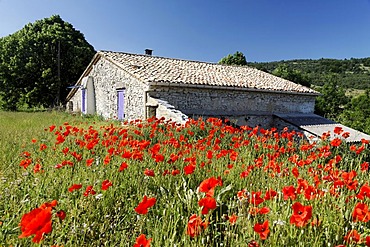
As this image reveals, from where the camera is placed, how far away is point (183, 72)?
14.2m

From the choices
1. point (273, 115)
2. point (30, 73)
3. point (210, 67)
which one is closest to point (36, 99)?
point (30, 73)

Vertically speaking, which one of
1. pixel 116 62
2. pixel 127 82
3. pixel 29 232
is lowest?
pixel 29 232

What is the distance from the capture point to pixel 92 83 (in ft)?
57.8

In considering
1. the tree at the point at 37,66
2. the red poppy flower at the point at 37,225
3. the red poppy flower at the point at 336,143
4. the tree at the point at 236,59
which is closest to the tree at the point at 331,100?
the tree at the point at 236,59

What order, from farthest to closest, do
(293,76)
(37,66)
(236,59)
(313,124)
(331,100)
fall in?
(236,59) → (293,76) → (331,100) → (37,66) → (313,124)

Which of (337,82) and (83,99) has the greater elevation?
(337,82)

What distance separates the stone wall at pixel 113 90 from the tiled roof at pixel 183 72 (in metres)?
0.49

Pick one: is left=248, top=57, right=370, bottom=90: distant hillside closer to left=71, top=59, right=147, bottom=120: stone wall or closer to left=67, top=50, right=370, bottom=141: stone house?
left=67, top=50, right=370, bottom=141: stone house

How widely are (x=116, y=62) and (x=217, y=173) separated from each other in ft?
39.7

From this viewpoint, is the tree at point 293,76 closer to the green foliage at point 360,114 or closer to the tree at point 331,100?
the tree at point 331,100

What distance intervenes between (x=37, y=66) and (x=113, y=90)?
11.7 meters

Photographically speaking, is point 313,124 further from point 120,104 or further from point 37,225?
point 37,225

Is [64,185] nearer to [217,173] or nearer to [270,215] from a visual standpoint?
[217,173]

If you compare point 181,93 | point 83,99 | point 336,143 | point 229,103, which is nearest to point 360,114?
point 229,103
